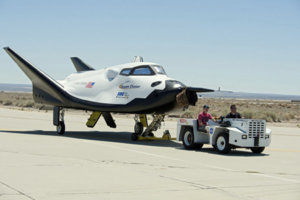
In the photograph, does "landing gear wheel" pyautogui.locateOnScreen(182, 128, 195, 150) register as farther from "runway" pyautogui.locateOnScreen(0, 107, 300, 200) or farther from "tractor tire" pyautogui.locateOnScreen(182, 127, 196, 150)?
"runway" pyautogui.locateOnScreen(0, 107, 300, 200)

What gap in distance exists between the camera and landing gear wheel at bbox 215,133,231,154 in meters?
15.5

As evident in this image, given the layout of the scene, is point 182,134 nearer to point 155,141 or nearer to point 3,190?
point 155,141

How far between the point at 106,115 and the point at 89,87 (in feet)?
7.23

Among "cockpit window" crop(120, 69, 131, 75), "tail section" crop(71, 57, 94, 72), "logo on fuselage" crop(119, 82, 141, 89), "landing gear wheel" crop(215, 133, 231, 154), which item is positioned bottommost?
"landing gear wheel" crop(215, 133, 231, 154)

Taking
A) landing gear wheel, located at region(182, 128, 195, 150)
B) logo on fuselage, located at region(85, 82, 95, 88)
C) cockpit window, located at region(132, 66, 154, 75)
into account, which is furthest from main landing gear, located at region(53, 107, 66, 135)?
landing gear wheel, located at region(182, 128, 195, 150)

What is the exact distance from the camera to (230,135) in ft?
50.3

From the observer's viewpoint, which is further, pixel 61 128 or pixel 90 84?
pixel 61 128

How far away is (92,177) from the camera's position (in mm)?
9961

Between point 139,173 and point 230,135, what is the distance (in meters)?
5.49

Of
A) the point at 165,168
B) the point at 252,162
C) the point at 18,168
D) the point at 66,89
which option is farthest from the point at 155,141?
the point at 18,168

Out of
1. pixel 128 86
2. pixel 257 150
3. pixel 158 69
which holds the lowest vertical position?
pixel 257 150

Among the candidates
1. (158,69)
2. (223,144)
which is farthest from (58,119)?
(223,144)

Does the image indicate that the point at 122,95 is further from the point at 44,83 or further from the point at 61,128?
the point at 44,83

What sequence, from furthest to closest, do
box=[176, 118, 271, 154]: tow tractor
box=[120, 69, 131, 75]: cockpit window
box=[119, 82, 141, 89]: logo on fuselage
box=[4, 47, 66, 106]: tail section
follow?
box=[4, 47, 66, 106]: tail section → box=[120, 69, 131, 75]: cockpit window → box=[119, 82, 141, 89]: logo on fuselage → box=[176, 118, 271, 154]: tow tractor
